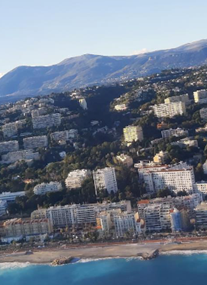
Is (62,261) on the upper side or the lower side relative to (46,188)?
lower

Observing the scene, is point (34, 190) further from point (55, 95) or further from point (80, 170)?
point (55, 95)

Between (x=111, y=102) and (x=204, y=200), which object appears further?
(x=111, y=102)

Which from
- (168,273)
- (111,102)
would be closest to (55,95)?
(111,102)

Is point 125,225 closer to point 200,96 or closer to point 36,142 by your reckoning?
point 36,142

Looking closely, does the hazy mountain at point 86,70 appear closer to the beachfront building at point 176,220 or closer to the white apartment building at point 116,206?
the white apartment building at point 116,206

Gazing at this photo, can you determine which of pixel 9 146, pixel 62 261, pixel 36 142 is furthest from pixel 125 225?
pixel 9 146

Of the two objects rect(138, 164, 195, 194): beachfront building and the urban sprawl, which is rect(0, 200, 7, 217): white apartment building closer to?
the urban sprawl

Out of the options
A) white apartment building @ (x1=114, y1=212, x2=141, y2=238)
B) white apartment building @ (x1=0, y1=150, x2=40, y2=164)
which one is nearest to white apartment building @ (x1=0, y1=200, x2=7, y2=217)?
white apartment building @ (x1=114, y1=212, x2=141, y2=238)
